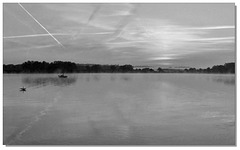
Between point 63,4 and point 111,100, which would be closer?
point 63,4

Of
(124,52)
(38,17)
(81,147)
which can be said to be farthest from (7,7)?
(81,147)

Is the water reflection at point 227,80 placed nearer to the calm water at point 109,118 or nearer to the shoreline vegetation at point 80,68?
the calm water at point 109,118

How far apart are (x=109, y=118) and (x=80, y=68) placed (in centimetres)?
106

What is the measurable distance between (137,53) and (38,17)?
5.17 ft

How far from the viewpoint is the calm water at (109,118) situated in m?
4.17

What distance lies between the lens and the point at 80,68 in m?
4.70

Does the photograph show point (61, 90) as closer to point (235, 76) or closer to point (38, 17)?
point (38, 17)

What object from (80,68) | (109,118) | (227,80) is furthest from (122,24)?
(227,80)

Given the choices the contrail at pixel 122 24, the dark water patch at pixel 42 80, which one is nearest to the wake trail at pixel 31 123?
the dark water patch at pixel 42 80

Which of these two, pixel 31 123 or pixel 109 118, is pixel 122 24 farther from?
pixel 31 123

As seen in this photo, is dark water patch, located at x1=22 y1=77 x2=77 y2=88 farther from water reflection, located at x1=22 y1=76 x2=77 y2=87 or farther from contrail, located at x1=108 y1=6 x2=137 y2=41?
contrail, located at x1=108 y1=6 x2=137 y2=41

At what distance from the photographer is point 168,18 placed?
4.38 m

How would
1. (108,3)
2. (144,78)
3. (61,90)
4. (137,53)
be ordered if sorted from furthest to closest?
(61,90), (144,78), (137,53), (108,3)

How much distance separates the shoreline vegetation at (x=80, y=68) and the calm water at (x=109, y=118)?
0.33 feet
